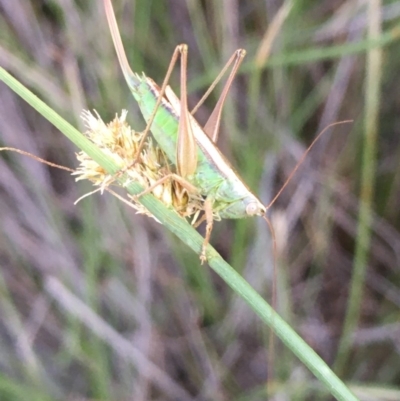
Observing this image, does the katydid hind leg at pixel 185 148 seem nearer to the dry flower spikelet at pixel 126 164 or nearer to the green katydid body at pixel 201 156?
the green katydid body at pixel 201 156

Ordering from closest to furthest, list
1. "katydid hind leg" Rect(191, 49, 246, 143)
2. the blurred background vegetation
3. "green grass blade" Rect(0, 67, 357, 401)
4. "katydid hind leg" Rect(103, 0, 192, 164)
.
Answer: "green grass blade" Rect(0, 67, 357, 401) → "katydid hind leg" Rect(103, 0, 192, 164) → "katydid hind leg" Rect(191, 49, 246, 143) → the blurred background vegetation

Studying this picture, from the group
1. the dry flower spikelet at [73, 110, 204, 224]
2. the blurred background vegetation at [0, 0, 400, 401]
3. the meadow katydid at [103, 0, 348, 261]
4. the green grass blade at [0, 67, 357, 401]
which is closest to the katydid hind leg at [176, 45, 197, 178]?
the meadow katydid at [103, 0, 348, 261]

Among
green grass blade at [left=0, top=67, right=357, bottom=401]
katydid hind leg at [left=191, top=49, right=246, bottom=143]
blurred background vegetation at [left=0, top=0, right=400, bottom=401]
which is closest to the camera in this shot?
green grass blade at [left=0, top=67, right=357, bottom=401]

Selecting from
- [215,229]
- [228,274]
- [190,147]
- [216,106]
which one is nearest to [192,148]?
[190,147]

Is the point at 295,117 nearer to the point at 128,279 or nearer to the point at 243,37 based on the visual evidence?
the point at 243,37

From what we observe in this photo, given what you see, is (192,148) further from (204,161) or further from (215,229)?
(215,229)

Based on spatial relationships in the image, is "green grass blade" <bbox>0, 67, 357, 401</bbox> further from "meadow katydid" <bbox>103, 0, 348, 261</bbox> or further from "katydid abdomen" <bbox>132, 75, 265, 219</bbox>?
"katydid abdomen" <bbox>132, 75, 265, 219</bbox>
